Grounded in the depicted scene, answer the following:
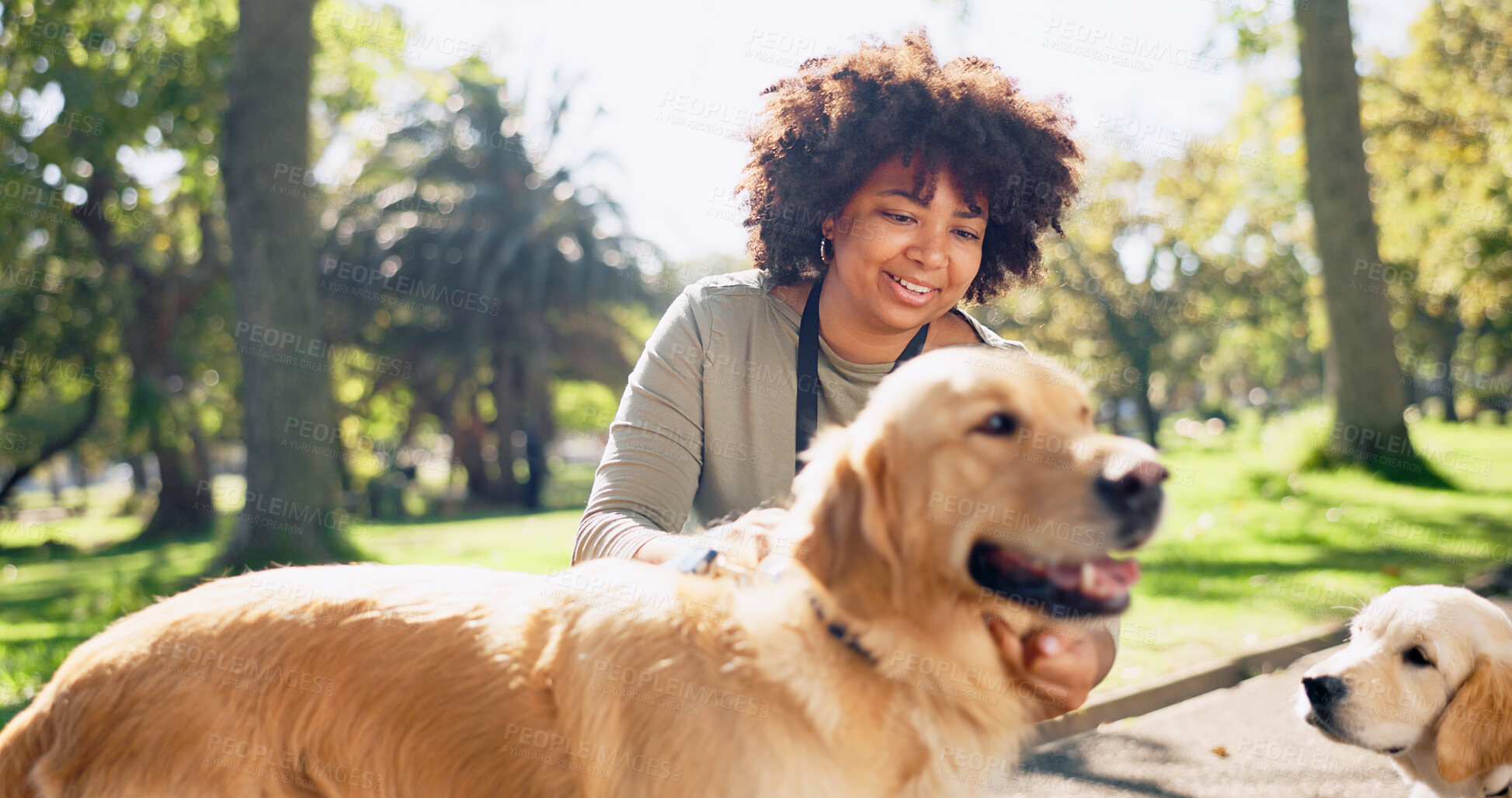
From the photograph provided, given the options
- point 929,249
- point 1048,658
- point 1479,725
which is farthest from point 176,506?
point 1479,725

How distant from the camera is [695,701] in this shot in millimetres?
1840

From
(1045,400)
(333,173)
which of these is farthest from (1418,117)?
(333,173)

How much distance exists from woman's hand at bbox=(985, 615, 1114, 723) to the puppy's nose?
31 cm

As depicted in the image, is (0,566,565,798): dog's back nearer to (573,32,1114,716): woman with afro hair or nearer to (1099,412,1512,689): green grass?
(573,32,1114,716): woman with afro hair

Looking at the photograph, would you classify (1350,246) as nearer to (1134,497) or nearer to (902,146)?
(902,146)

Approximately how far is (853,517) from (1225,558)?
799 cm

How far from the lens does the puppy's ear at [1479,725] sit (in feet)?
9.55

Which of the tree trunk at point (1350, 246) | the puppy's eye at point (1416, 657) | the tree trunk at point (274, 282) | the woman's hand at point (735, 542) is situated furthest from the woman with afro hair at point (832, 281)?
the tree trunk at point (1350, 246)

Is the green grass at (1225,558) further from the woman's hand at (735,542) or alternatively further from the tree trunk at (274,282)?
the tree trunk at (274,282)

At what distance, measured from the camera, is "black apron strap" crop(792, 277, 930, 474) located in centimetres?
334

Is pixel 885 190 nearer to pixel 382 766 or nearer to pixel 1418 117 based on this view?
pixel 382 766

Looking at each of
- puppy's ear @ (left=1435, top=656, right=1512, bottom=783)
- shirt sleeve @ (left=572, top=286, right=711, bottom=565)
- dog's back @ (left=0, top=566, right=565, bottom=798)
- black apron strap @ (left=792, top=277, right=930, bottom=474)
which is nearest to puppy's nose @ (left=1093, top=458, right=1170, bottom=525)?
dog's back @ (left=0, top=566, right=565, bottom=798)

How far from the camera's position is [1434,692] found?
2986 mm

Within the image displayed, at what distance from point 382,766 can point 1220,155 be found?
2870 cm
